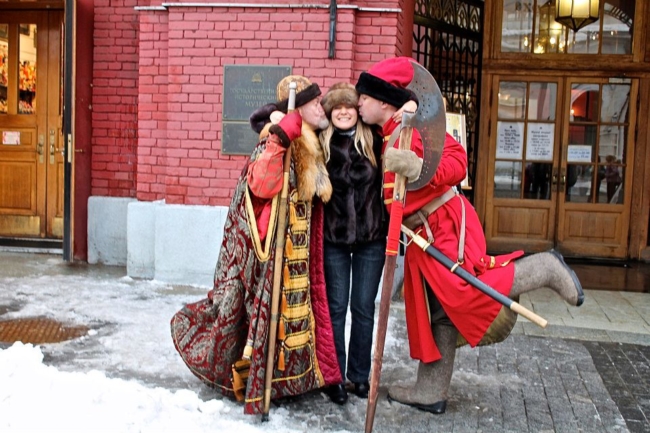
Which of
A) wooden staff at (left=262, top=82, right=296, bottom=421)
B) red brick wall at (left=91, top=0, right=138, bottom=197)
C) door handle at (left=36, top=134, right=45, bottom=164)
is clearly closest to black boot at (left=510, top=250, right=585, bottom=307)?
wooden staff at (left=262, top=82, right=296, bottom=421)

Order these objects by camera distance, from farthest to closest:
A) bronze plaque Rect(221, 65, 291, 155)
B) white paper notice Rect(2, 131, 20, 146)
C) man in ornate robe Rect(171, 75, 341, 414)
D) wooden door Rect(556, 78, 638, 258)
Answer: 1. wooden door Rect(556, 78, 638, 258)
2. white paper notice Rect(2, 131, 20, 146)
3. bronze plaque Rect(221, 65, 291, 155)
4. man in ornate robe Rect(171, 75, 341, 414)

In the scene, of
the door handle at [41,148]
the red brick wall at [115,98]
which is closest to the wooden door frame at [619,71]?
the red brick wall at [115,98]

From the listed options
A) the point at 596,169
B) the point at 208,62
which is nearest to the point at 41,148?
the point at 208,62

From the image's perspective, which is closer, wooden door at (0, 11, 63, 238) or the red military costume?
the red military costume

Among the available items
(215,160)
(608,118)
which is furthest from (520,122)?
(215,160)

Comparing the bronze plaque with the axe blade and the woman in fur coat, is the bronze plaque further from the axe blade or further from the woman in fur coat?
the axe blade

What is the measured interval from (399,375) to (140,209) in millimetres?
3579

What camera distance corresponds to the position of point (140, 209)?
7266 millimetres

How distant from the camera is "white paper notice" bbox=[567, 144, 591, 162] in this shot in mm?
9758

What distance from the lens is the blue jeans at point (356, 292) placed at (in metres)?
4.17

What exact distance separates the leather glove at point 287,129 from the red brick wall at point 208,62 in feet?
9.98

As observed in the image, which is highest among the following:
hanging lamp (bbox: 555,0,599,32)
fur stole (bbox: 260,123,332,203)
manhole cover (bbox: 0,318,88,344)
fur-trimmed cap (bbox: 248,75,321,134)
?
hanging lamp (bbox: 555,0,599,32)

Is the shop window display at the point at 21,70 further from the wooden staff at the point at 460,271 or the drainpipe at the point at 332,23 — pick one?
the wooden staff at the point at 460,271

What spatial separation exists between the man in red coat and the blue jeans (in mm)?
255
